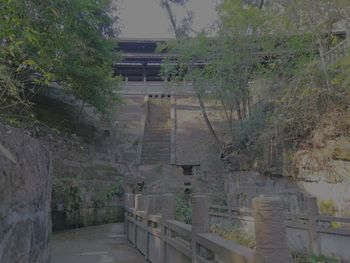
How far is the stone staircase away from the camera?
1305 cm

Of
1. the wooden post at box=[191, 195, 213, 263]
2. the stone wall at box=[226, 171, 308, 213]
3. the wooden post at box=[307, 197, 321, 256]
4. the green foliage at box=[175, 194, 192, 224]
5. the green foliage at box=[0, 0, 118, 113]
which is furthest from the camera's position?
the green foliage at box=[175, 194, 192, 224]

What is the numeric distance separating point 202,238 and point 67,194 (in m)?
6.85

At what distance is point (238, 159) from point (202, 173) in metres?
2.43

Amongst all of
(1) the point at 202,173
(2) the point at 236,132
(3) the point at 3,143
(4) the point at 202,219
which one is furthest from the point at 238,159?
(3) the point at 3,143

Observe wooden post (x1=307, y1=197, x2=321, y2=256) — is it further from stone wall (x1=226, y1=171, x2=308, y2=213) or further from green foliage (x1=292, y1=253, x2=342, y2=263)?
stone wall (x1=226, y1=171, x2=308, y2=213)

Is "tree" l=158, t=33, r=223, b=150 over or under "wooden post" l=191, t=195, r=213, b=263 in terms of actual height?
over

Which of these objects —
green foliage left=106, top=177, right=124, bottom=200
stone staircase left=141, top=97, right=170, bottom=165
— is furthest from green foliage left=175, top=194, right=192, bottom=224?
stone staircase left=141, top=97, right=170, bottom=165

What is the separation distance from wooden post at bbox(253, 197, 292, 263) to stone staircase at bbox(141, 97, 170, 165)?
1102cm

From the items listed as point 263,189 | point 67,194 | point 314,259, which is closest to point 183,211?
point 263,189

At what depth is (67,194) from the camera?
8.39 m

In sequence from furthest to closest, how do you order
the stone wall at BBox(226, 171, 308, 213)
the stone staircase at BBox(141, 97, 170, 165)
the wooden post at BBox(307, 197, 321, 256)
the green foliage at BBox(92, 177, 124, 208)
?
1. the stone staircase at BBox(141, 97, 170, 165)
2. the green foliage at BBox(92, 177, 124, 208)
3. the stone wall at BBox(226, 171, 308, 213)
4. the wooden post at BBox(307, 197, 321, 256)

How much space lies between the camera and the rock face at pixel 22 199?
71.5 inches

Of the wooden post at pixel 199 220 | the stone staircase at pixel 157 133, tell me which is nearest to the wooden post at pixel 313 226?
the wooden post at pixel 199 220

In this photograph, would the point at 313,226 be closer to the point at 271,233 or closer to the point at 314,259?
the point at 314,259
